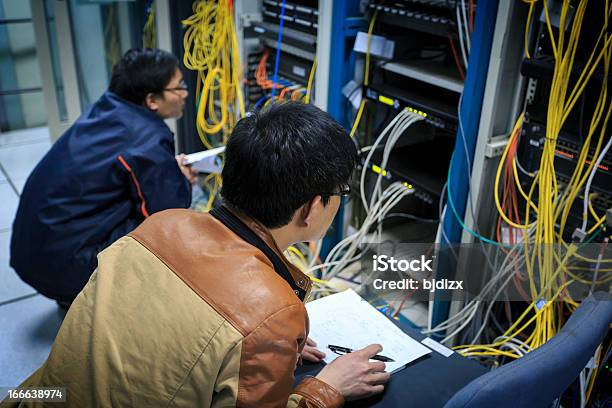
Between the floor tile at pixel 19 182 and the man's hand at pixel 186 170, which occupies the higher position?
the man's hand at pixel 186 170

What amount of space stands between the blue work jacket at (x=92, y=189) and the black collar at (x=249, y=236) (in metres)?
0.91

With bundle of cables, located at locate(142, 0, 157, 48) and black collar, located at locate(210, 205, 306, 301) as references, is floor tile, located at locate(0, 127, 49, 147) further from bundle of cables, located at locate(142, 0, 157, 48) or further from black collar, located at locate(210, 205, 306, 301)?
black collar, located at locate(210, 205, 306, 301)

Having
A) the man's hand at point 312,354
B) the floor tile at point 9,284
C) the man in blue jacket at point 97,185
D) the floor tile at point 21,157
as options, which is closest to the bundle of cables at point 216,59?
the man in blue jacket at point 97,185

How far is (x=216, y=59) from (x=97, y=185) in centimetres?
120

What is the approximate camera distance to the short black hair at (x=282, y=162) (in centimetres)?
104

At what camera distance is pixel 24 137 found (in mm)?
4086

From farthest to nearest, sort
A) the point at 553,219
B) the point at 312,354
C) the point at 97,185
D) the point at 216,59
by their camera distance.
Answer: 1. the point at 216,59
2. the point at 97,185
3. the point at 553,219
4. the point at 312,354

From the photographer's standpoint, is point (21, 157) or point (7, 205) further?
point (21, 157)

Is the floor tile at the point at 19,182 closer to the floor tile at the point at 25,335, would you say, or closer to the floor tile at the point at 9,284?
the floor tile at the point at 9,284

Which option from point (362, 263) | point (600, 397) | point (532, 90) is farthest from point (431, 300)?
point (532, 90)

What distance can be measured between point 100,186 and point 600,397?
1.72m

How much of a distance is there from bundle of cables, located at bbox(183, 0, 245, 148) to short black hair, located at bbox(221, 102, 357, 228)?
1.61 metres

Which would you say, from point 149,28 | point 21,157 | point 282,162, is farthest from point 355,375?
point 21,157

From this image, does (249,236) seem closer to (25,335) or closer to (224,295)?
(224,295)
